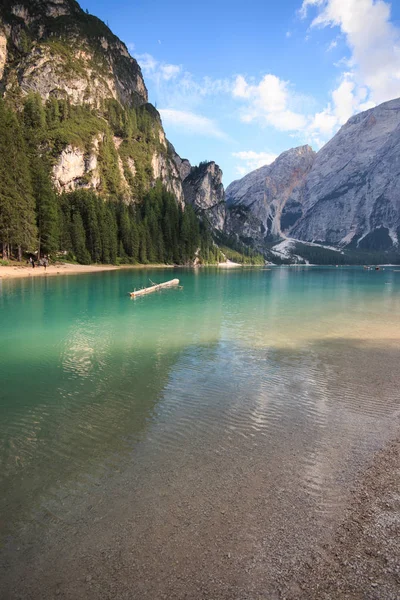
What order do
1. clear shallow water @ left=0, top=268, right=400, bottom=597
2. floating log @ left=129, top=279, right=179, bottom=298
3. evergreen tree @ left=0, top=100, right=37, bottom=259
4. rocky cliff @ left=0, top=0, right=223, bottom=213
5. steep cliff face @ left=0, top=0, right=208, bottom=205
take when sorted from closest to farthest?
1. clear shallow water @ left=0, top=268, right=400, bottom=597
2. floating log @ left=129, top=279, right=179, bottom=298
3. evergreen tree @ left=0, top=100, right=37, bottom=259
4. rocky cliff @ left=0, top=0, right=223, bottom=213
5. steep cliff face @ left=0, top=0, right=208, bottom=205

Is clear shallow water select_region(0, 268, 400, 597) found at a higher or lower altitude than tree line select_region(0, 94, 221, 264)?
lower

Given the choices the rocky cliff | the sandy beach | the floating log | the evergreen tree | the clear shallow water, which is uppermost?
the rocky cliff

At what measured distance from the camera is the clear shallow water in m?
7.17

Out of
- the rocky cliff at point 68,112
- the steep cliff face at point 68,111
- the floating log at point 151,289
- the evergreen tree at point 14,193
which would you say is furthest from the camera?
the steep cliff face at point 68,111

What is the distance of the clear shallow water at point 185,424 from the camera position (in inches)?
282

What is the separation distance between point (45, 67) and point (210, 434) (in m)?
215

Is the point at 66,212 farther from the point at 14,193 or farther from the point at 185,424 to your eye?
the point at 185,424

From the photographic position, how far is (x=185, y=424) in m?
11.1

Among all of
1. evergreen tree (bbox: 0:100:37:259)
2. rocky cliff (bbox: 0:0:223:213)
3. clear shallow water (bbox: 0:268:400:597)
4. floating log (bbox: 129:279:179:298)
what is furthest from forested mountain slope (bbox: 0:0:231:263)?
clear shallow water (bbox: 0:268:400:597)

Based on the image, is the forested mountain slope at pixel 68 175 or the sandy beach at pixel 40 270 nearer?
the sandy beach at pixel 40 270

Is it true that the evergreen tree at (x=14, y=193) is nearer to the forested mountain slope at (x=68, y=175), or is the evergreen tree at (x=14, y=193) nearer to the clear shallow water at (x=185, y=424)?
the forested mountain slope at (x=68, y=175)

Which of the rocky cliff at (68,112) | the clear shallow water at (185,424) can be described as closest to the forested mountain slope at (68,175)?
the rocky cliff at (68,112)

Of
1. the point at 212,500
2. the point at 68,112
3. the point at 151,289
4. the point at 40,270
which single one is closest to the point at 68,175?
the point at 68,112

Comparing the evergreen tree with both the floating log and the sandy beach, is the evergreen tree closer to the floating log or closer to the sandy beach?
the sandy beach
